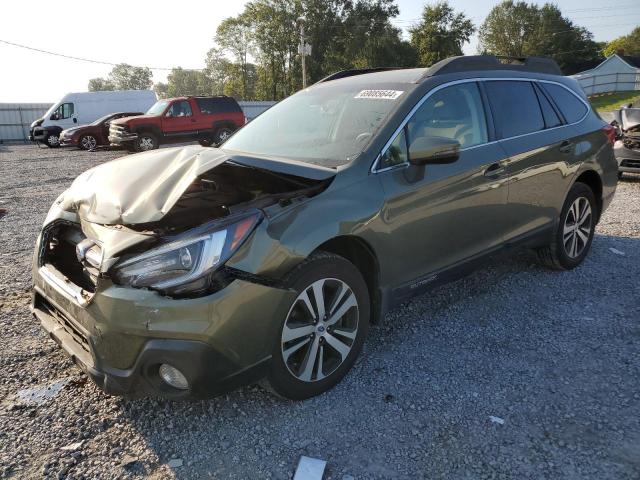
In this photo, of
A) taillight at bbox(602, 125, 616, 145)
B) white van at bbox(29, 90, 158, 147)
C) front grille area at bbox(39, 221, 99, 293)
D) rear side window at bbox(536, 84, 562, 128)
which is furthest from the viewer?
white van at bbox(29, 90, 158, 147)

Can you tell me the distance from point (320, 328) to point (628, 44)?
324 feet

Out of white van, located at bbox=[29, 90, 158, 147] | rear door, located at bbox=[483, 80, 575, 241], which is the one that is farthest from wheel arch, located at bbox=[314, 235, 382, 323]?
white van, located at bbox=[29, 90, 158, 147]

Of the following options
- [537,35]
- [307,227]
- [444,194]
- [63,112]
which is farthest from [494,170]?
[537,35]

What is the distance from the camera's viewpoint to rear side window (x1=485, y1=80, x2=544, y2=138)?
381cm

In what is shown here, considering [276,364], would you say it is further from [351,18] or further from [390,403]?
[351,18]

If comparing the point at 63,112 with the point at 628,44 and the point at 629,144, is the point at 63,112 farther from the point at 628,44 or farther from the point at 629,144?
the point at 628,44

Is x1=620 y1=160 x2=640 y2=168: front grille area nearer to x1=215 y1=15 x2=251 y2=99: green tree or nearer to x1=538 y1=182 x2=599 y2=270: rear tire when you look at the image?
x1=538 y1=182 x2=599 y2=270: rear tire

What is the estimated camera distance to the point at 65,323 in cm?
267

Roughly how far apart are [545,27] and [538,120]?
76.4 meters

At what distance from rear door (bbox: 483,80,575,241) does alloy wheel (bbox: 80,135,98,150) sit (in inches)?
776

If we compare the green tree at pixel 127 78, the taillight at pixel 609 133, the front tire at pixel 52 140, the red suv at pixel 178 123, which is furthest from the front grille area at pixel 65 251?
the green tree at pixel 127 78

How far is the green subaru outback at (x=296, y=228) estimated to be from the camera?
2.30 metres

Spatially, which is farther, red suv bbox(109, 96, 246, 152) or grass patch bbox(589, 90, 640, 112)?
grass patch bbox(589, 90, 640, 112)

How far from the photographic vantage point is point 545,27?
69125mm
